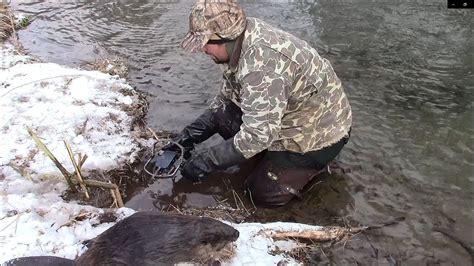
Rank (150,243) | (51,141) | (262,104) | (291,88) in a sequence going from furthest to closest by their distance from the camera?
(51,141), (291,88), (262,104), (150,243)

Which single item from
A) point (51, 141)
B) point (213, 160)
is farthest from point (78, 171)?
point (213, 160)

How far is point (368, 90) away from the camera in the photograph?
589 cm

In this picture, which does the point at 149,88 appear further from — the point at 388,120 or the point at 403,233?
the point at 403,233

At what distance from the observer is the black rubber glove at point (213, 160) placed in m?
3.95

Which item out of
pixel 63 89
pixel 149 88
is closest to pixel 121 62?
pixel 149 88

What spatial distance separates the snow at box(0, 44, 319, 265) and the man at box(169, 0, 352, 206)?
0.57 m

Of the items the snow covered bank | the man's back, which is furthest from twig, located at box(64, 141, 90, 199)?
the man's back

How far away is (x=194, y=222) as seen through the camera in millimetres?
3314

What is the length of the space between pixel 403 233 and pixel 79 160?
282 cm

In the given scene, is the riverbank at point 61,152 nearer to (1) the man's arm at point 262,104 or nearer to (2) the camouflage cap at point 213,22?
(1) the man's arm at point 262,104

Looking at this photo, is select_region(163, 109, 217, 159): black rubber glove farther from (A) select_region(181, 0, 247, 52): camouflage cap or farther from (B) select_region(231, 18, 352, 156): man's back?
(A) select_region(181, 0, 247, 52): camouflage cap

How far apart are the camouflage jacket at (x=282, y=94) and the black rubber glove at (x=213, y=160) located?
0.12m

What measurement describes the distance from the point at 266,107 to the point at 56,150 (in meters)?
2.21

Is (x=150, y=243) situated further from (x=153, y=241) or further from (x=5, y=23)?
(x=5, y=23)
